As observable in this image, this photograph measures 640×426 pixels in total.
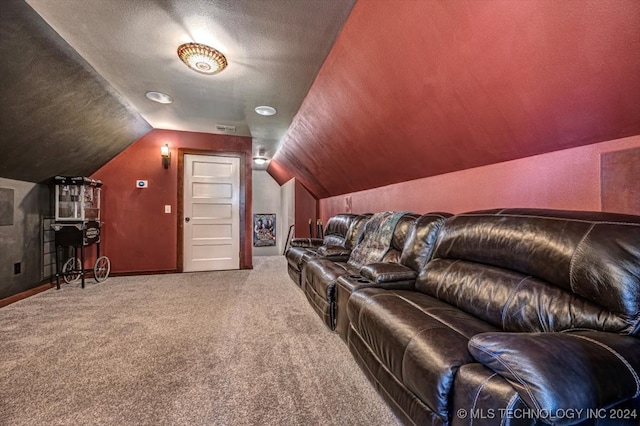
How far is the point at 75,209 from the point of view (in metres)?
3.74

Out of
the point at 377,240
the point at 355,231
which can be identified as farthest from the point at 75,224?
the point at 377,240

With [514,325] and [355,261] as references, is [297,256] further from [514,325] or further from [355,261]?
[514,325]

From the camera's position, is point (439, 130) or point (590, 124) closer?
point (590, 124)

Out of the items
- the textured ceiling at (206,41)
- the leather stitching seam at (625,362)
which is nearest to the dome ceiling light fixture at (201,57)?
the textured ceiling at (206,41)

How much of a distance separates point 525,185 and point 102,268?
5.41 m

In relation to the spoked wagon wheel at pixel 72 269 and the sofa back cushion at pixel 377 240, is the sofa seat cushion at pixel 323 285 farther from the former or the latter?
the spoked wagon wheel at pixel 72 269

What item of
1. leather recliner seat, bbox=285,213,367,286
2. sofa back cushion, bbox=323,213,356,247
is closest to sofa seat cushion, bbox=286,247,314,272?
leather recliner seat, bbox=285,213,367,286

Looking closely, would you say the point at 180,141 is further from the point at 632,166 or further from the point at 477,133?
the point at 632,166

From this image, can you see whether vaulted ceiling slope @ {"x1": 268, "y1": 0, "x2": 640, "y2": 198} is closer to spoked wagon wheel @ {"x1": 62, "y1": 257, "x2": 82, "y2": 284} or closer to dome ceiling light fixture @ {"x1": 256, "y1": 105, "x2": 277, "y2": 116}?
dome ceiling light fixture @ {"x1": 256, "y1": 105, "x2": 277, "y2": 116}

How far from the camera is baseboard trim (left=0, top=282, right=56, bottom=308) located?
293 centimetres

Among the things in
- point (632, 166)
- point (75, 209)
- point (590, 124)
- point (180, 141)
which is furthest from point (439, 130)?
point (75, 209)

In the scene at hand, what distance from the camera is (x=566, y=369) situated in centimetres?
72

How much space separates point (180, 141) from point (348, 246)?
3.50m

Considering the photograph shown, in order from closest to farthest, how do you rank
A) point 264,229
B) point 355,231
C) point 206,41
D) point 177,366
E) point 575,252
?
point 575,252 < point 177,366 < point 206,41 < point 355,231 < point 264,229
